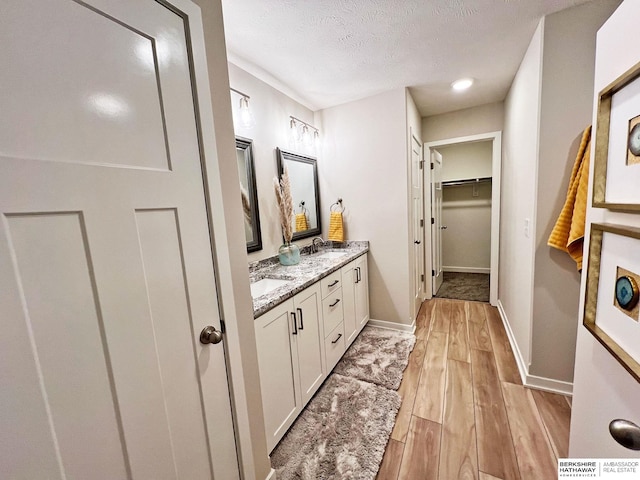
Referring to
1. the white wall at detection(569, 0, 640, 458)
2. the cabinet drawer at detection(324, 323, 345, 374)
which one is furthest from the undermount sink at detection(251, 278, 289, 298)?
the white wall at detection(569, 0, 640, 458)

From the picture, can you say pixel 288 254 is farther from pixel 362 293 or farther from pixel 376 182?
pixel 376 182

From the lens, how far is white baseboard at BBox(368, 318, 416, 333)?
8.55ft

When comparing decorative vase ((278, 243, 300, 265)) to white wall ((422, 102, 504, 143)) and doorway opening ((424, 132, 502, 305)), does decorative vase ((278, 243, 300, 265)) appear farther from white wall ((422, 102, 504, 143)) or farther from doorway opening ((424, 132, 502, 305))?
white wall ((422, 102, 504, 143))

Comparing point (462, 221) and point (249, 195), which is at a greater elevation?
point (249, 195)

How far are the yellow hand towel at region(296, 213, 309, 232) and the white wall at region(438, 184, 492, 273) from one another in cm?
315

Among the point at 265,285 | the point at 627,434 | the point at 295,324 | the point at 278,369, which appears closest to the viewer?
the point at 627,434

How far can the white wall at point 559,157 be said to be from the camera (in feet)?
4.70

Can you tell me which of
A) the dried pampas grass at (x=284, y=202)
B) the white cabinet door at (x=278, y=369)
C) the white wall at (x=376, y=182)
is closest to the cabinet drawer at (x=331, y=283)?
the white cabinet door at (x=278, y=369)

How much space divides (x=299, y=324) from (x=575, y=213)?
1697 mm

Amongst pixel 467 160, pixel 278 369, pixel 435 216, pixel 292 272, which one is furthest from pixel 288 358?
pixel 467 160

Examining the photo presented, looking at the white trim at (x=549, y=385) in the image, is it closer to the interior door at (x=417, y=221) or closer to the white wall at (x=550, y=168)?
the white wall at (x=550, y=168)

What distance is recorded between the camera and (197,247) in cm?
85

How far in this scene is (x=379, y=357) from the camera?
7.22 feet

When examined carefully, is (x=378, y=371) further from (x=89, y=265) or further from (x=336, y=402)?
(x=89, y=265)
